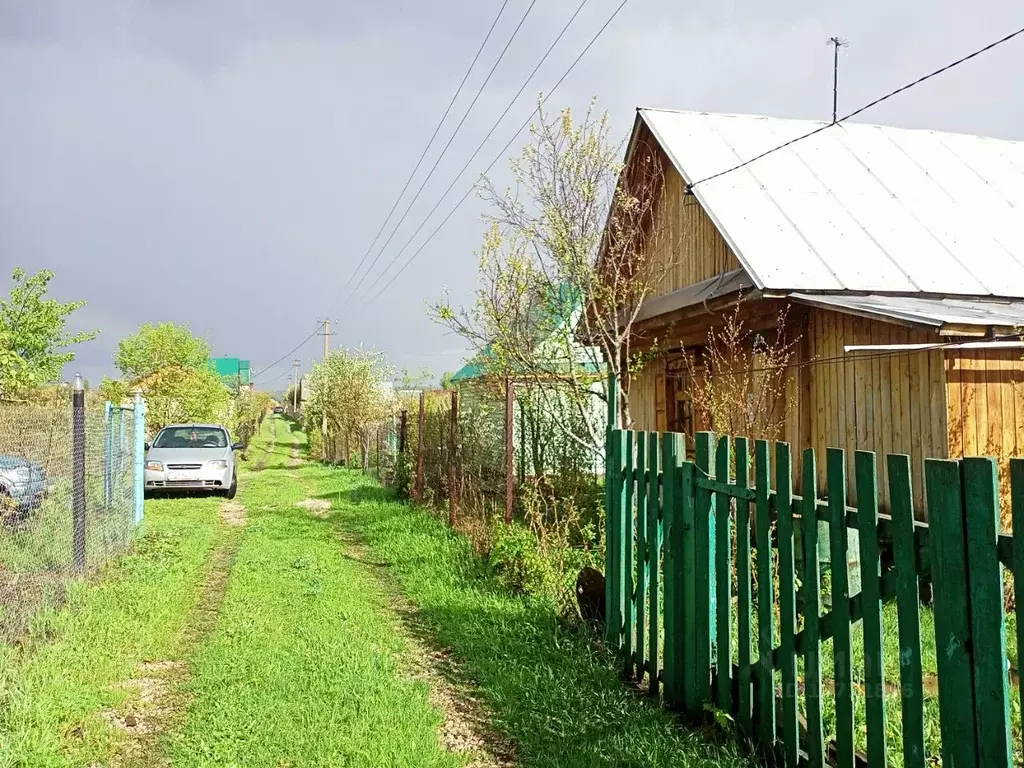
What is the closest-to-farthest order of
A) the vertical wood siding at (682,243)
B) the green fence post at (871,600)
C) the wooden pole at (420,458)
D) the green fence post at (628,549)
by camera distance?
the green fence post at (871,600) → the green fence post at (628,549) → the vertical wood siding at (682,243) → the wooden pole at (420,458)

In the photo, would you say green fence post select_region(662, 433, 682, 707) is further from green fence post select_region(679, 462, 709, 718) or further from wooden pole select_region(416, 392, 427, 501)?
wooden pole select_region(416, 392, 427, 501)

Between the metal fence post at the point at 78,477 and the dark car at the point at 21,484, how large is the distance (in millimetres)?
892

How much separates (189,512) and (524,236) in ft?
25.4

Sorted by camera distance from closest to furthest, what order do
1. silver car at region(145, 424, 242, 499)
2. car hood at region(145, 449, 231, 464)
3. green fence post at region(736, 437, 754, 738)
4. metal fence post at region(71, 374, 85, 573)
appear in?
green fence post at region(736, 437, 754, 738), metal fence post at region(71, 374, 85, 573), silver car at region(145, 424, 242, 499), car hood at region(145, 449, 231, 464)

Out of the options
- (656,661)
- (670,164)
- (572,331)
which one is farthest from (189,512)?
(656,661)

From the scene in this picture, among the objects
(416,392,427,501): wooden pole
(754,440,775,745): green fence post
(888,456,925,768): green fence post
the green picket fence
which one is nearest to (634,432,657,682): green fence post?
the green picket fence

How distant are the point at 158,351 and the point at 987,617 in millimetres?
27298

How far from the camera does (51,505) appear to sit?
245 inches

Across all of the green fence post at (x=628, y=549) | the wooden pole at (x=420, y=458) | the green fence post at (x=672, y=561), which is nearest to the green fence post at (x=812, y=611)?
the green fence post at (x=672, y=561)

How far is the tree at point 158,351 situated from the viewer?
85.6ft

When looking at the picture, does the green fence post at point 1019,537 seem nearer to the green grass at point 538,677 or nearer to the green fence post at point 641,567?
the green grass at point 538,677

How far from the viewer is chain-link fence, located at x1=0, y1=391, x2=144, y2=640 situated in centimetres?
527

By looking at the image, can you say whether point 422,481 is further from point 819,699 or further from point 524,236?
point 819,699

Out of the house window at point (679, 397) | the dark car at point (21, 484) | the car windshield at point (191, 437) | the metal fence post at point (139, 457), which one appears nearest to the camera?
the dark car at point (21, 484)
